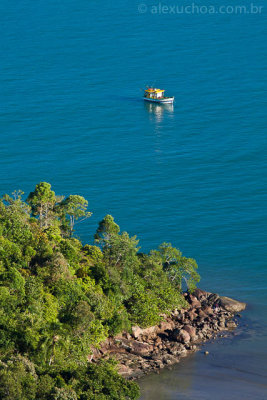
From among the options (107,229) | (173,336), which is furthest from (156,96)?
(173,336)

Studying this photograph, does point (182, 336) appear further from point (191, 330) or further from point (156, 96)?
point (156, 96)

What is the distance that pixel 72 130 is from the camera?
176000 millimetres

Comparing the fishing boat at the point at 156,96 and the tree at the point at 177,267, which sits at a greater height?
the fishing boat at the point at 156,96

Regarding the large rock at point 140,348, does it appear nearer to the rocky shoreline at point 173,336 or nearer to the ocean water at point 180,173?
the rocky shoreline at point 173,336

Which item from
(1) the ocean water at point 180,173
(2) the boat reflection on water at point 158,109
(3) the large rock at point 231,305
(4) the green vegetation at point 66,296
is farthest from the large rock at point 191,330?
(2) the boat reflection on water at point 158,109

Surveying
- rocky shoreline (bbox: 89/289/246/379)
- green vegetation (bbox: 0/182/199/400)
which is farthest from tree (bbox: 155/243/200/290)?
rocky shoreline (bbox: 89/289/246/379)

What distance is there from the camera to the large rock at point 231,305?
109 m

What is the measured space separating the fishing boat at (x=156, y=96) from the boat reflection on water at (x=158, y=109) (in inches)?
37.9

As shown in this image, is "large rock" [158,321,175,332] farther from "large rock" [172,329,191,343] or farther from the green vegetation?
"large rock" [172,329,191,343]

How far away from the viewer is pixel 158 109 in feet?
623

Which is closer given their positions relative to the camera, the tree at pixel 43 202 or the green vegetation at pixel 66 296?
the green vegetation at pixel 66 296

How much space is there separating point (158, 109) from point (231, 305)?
3467 inches

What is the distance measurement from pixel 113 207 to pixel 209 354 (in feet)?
155

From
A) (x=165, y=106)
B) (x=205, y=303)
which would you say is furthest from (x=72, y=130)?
(x=205, y=303)
